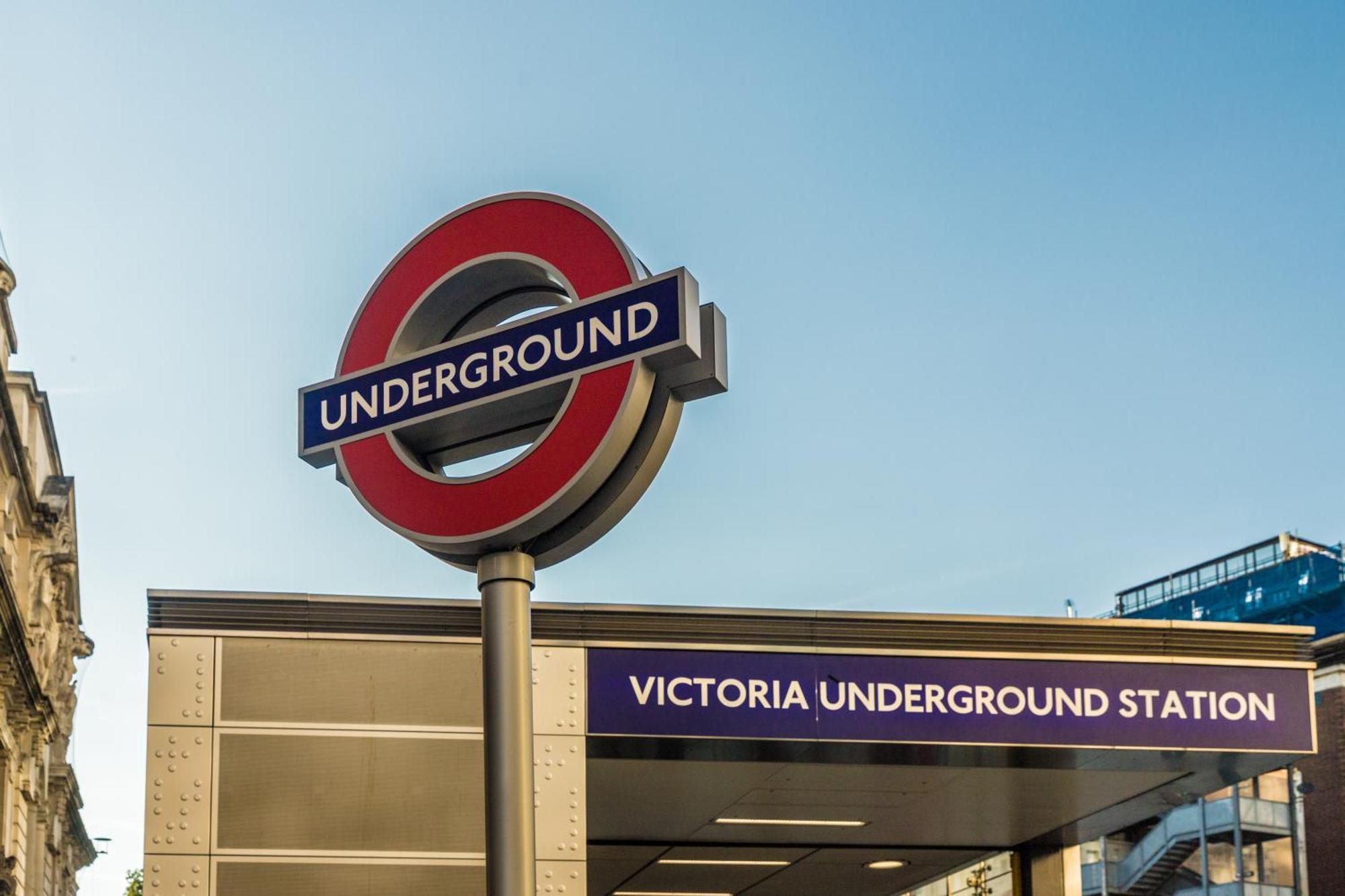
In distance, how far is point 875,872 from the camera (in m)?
19.3

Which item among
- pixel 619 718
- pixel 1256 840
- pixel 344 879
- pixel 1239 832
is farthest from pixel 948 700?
pixel 1256 840

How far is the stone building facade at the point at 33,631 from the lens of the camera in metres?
45.2

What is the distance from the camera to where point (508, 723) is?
6246 millimetres

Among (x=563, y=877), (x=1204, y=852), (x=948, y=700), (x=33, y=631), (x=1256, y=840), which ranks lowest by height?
(x=563, y=877)

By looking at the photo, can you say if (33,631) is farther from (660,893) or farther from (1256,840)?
(1256,840)

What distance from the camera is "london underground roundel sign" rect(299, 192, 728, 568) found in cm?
636

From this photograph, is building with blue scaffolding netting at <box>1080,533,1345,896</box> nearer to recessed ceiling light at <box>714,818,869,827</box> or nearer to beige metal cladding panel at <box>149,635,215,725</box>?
recessed ceiling light at <box>714,818,869,827</box>

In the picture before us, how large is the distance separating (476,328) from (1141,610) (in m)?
Answer: 82.1

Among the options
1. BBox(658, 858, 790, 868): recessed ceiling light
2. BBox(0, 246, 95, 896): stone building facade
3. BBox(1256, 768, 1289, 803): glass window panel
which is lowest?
BBox(658, 858, 790, 868): recessed ceiling light

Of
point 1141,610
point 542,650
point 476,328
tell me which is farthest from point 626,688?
point 1141,610

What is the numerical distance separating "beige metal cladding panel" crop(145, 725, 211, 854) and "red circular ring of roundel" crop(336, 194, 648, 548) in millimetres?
5654

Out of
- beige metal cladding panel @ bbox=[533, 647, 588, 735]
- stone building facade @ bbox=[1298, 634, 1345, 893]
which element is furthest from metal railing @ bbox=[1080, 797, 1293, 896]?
beige metal cladding panel @ bbox=[533, 647, 588, 735]

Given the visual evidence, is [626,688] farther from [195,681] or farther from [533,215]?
[533,215]

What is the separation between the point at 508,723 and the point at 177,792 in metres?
6.33
